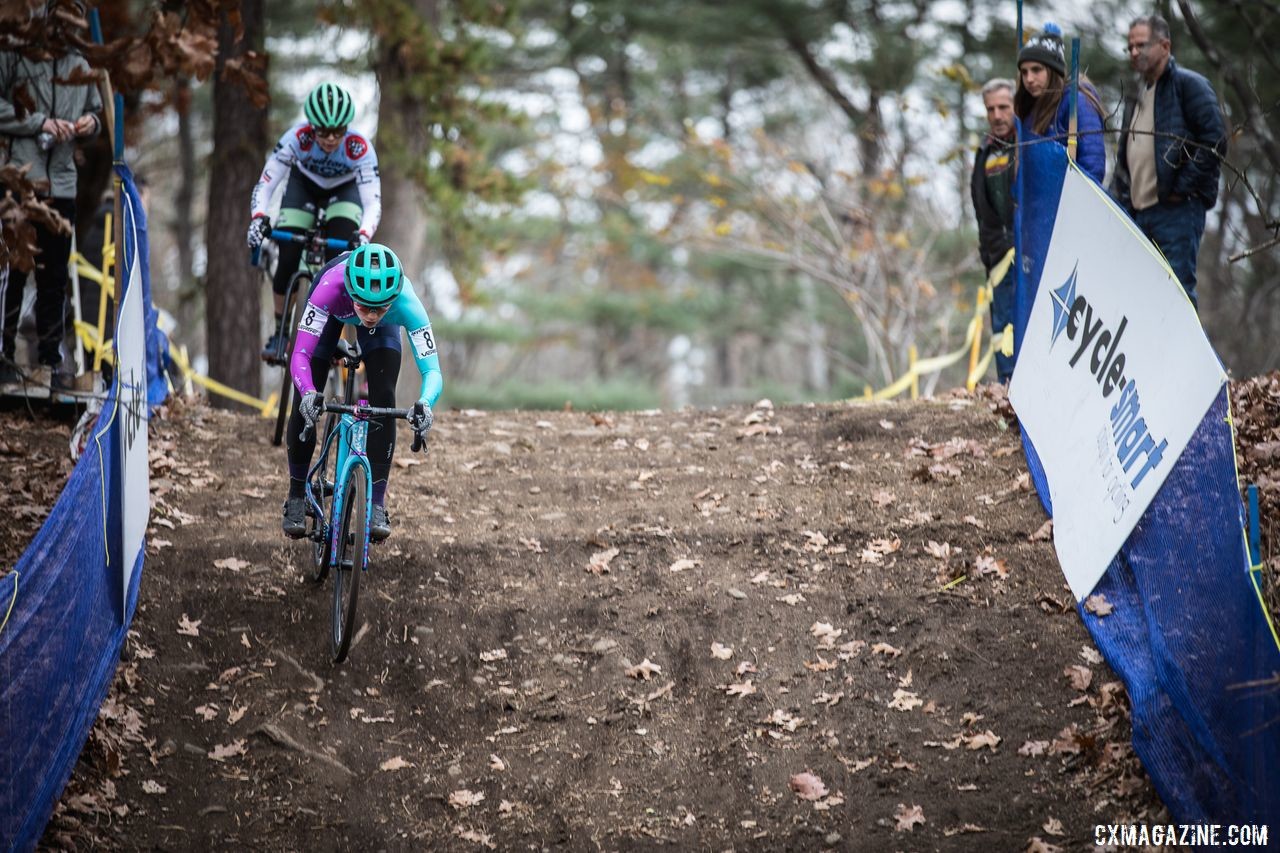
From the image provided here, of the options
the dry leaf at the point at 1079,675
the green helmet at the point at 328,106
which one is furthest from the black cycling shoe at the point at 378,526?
the dry leaf at the point at 1079,675

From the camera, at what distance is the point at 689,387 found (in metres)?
44.7

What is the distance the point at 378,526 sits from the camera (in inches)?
291

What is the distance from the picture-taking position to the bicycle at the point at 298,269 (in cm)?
950

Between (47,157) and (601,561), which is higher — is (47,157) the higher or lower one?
the higher one

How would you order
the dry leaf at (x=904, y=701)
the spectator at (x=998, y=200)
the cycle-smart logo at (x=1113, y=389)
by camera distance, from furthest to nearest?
the spectator at (x=998, y=200)
the dry leaf at (x=904, y=701)
the cycle-smart logo at (x=1113, y=389)

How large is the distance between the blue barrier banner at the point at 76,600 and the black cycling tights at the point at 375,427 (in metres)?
0.87

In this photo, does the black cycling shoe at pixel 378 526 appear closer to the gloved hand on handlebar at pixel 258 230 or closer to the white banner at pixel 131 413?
the white banner at pixel 131 413

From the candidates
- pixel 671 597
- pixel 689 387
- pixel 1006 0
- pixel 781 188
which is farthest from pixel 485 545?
pixel 689 387

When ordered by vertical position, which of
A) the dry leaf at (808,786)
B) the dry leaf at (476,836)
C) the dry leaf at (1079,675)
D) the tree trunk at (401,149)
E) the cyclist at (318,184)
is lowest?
the dry leaf at (476,836)

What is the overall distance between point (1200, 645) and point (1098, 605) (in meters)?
1.58

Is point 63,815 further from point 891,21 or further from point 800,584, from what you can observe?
point 891,21

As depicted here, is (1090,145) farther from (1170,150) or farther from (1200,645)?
(1200,645)

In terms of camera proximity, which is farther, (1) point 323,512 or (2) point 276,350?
(2) point 276,350

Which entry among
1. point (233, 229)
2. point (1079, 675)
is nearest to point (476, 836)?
point (1079, 675)
